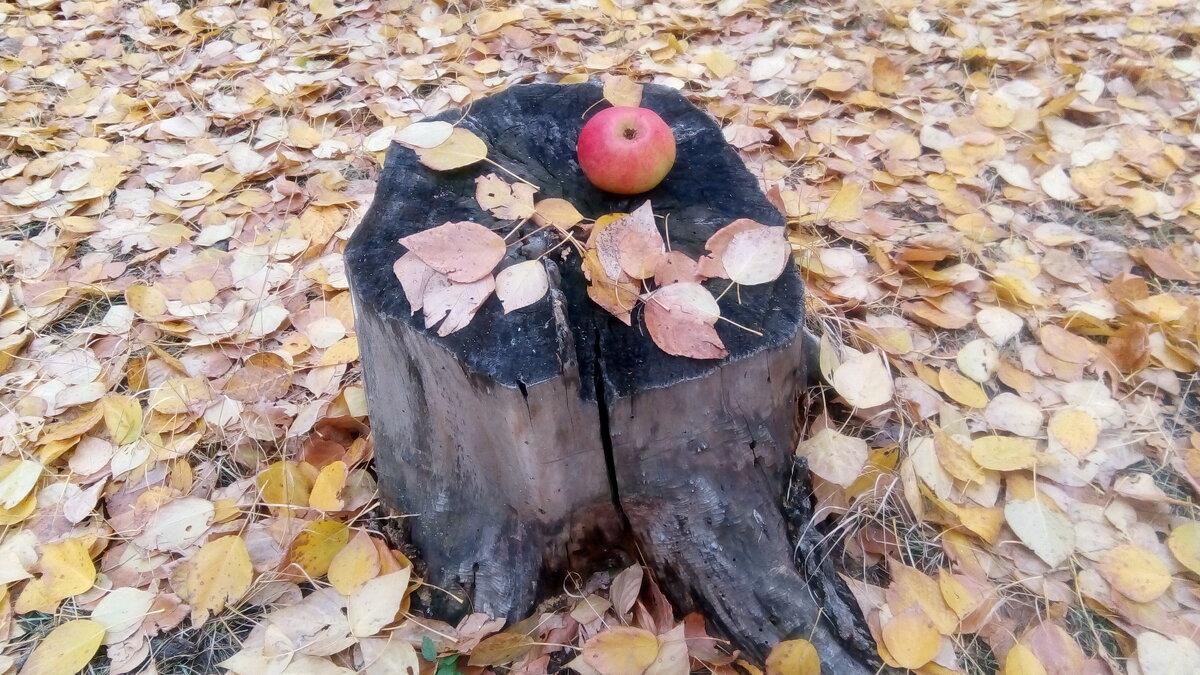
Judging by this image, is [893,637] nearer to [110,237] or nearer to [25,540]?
[25,540]

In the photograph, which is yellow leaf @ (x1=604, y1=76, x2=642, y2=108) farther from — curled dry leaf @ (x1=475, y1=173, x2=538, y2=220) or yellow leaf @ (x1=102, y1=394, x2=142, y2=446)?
yellow leaf @ (x1=102, y1=394, x2=142, y2=446)

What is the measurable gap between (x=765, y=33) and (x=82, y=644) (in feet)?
7.95

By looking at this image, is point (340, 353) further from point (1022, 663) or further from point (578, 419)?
point (1022, 663)

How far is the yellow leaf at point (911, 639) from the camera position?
98cm

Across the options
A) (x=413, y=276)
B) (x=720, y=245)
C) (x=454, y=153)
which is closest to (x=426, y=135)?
(x=454, y=153)

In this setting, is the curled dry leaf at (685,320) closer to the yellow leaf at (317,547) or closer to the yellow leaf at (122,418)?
the yellow leaf at (317,547)

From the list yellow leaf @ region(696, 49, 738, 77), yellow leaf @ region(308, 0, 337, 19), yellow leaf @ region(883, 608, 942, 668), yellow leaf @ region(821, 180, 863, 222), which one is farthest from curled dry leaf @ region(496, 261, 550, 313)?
yellow leaf @ region(308, 0, 337, 19)

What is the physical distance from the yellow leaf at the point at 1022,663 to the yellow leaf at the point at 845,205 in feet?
3.02

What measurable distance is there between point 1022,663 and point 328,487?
105 centimetres

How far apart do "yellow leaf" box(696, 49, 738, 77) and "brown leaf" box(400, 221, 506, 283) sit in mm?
1573

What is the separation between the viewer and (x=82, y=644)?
1046 millimetres

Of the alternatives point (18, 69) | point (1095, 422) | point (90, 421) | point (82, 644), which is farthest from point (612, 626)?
point (18, 69)

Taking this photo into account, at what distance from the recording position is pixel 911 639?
39.2 inches

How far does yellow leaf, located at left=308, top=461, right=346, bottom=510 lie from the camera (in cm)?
112
